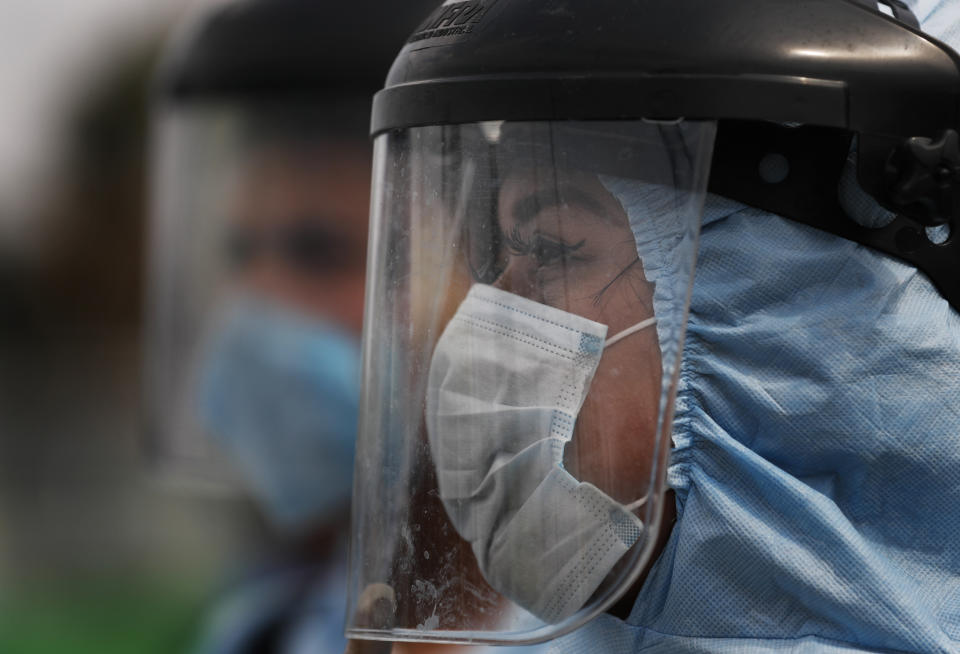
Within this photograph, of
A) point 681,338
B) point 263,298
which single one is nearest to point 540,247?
point 681,338

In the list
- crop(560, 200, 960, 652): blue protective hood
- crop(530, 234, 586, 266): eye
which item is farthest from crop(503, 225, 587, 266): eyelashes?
crop(560, 200, 960, 652): blue protective hood

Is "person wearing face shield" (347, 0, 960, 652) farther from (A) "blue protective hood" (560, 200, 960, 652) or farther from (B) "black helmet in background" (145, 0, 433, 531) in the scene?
(B) "black helmet in background" (145, 0, 433, 531)

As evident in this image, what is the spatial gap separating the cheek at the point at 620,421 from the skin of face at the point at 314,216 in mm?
A: 1550

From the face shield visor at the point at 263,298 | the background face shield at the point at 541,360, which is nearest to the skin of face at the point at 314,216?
the face shield visor at the point at 263,298

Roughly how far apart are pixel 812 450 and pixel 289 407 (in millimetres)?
1815

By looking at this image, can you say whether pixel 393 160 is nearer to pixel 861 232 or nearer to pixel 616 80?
pixel 616 80

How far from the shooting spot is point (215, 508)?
7.87m

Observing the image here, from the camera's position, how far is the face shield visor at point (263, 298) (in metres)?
2.52

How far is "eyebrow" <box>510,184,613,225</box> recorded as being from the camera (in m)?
0.94

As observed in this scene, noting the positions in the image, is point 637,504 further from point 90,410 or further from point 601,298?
point 90,410

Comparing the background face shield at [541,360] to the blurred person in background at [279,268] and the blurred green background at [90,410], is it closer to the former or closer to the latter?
the blurred person in background at [279,268]

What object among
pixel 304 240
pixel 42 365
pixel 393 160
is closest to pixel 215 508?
pixel 42 365

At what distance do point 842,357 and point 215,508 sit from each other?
7.39 m

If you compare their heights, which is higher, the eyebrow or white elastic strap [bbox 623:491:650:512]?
the eyebrow
